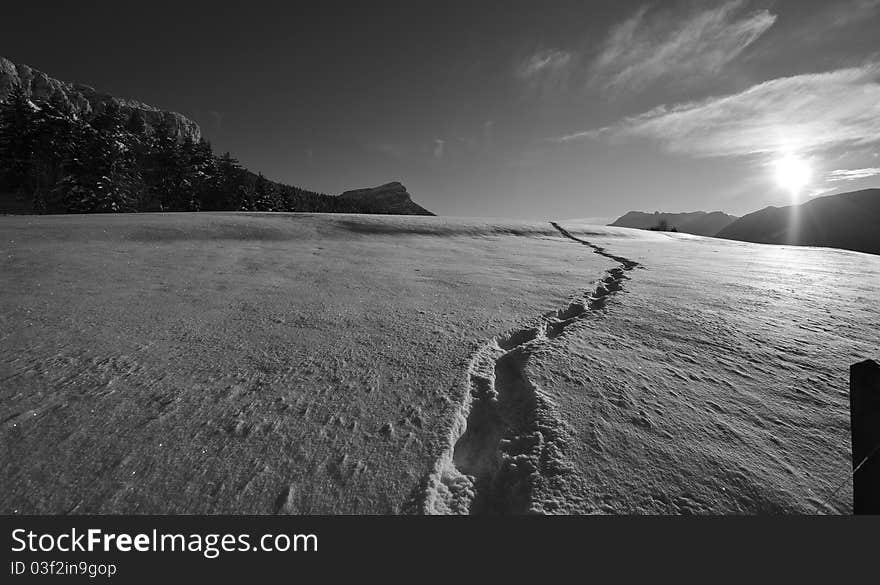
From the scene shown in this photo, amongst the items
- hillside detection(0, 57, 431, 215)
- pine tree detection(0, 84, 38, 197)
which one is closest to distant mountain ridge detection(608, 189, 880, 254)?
hillside detection(0, 57, 431, 215)

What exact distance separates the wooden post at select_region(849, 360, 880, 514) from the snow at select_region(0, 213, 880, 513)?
0.25m

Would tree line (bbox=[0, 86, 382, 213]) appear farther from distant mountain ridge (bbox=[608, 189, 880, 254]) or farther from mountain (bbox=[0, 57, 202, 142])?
mountain (bbox=[0, 57, 202, 142])

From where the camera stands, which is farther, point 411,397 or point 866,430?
point 411,397

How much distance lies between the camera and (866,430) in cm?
117

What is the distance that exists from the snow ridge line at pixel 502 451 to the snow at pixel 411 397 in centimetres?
1

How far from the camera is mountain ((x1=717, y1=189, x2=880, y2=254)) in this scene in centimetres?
8431

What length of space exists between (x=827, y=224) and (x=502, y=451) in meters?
149

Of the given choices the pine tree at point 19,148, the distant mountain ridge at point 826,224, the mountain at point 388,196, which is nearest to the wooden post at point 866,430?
the pine tree at point 19,148

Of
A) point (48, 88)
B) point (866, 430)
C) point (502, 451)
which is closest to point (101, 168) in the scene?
point (502, 451)

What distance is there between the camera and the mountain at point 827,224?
277 ft

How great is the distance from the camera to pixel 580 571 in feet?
4.12

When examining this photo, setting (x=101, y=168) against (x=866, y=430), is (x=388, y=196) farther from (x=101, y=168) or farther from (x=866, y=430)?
(x=866, y=430)

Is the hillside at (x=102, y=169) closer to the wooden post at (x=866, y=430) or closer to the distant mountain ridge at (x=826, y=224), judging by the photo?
the wooden post at (x=866, y=430)

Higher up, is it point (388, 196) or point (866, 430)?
point (388, 196)
